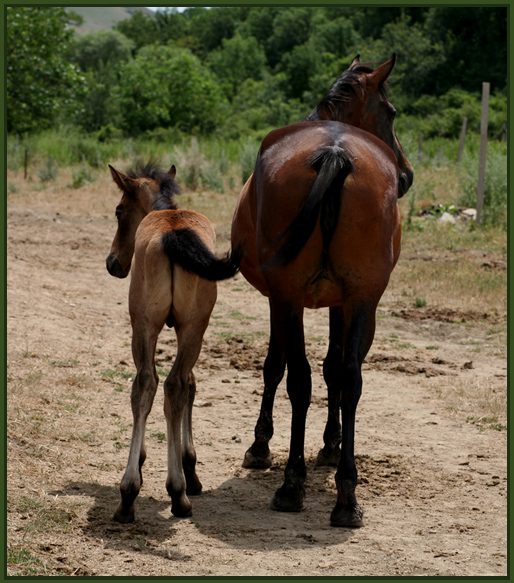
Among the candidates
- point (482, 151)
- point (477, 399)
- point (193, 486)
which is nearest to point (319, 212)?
point (193, 486)

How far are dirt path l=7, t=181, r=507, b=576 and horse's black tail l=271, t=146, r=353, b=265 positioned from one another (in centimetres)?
149

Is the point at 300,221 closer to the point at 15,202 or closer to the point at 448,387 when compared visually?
the point at 448,387

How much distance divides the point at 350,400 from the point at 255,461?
1211mm

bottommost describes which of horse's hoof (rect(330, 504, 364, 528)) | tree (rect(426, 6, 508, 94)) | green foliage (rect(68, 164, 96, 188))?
horse's hoof (rect(330, 504, 364, 528))

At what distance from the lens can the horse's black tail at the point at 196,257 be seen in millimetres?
3717

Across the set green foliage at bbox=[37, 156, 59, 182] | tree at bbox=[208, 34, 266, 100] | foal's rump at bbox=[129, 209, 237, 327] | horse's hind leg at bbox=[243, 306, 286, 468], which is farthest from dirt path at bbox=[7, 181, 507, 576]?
tree at bbox=[208, 34, 266, 100]

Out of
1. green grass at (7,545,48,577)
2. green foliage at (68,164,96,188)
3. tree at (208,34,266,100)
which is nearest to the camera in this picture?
green grass at (7,545,48,577)

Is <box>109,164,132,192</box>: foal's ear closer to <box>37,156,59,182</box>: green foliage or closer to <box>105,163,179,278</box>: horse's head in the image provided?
<box>105,163,179,278</box>: horse's head

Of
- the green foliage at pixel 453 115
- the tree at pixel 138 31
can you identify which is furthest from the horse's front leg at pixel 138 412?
the tree at pixel 138 31

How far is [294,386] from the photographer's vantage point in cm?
409

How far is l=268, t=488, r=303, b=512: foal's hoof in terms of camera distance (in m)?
4.07

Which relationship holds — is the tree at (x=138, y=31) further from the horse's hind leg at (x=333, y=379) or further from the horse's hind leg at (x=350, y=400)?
the horse's hind leg at (x=350, y=400)

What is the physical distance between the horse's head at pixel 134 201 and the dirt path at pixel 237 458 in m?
1.24

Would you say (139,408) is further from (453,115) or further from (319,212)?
(453,115)
